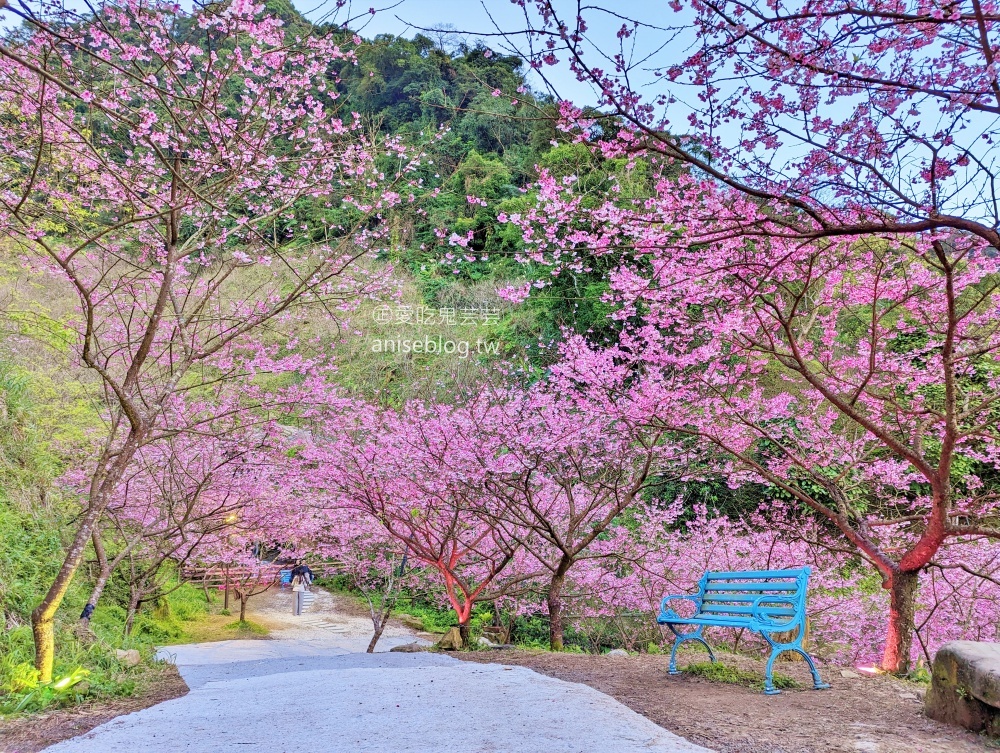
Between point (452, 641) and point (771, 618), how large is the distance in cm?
444

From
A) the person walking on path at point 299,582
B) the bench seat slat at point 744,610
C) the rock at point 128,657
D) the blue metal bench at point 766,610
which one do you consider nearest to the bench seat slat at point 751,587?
the blue metal bench at point 766,610

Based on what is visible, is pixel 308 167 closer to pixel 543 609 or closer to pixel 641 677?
pixel 641 677

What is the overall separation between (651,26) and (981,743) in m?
3.70

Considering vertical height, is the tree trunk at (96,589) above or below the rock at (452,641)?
above

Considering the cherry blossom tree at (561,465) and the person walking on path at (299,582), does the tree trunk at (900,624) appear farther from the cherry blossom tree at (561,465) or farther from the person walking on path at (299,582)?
the person walking on path at (299,582)

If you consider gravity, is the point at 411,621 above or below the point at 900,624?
below

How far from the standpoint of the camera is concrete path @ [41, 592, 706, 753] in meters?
3.12

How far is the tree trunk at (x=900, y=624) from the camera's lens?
5.22 metres

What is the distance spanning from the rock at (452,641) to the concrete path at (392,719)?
2850 mm

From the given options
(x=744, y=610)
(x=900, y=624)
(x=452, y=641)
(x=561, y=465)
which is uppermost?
(x=561, y=465)

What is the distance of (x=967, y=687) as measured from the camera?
131 inches

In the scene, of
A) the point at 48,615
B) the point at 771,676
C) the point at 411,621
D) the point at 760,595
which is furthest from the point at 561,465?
the point at 411,621

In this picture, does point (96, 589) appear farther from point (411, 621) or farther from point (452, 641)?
point (411, 621)

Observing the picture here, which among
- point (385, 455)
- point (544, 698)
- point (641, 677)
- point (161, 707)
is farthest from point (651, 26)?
point (385, 455)
